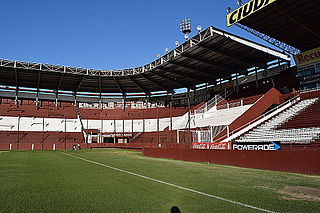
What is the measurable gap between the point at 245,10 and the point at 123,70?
Result: 34279 mm

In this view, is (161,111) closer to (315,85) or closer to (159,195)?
(315,85)

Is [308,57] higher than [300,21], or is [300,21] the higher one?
[300,21]

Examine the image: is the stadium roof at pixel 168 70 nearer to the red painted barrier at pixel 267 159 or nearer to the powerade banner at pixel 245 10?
the powerade banner at pixel 245 10

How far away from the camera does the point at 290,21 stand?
2467 cm

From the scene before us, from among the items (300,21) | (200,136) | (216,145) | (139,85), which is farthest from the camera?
(139,85)

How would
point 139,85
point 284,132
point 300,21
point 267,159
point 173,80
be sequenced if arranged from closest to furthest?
point 267,159 < point 284,132 < point 300,21 < point 173,80 < point 139,85

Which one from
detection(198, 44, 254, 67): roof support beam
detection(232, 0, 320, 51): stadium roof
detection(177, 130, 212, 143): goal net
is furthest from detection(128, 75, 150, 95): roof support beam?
detection(232, 0, 320, 51): stadium roof

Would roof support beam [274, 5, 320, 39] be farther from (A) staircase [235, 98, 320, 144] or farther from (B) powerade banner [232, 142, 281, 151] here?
(B) powerade banner [232, 142, 281, 151]

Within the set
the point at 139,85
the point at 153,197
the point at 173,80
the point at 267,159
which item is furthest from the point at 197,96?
the point at 153,197

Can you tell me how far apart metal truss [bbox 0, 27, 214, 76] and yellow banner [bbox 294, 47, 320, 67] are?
10272 mm

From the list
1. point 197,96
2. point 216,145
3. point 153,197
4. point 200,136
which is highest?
point 197,96

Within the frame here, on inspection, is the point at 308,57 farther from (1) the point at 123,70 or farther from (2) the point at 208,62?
(1) the point at 123,70

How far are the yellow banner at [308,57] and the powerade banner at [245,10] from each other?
977cm

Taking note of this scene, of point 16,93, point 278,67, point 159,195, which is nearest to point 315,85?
point 278,67
